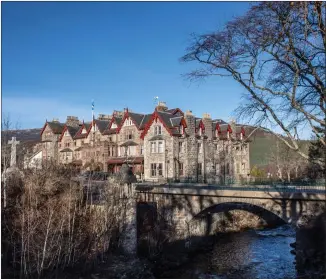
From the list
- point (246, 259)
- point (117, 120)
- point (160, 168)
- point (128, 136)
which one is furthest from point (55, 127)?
point (246, 259)

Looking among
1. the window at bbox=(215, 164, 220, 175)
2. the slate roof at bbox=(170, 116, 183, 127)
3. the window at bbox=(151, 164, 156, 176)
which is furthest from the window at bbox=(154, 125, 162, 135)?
the window at bbox=(215, 164, 220, 175)

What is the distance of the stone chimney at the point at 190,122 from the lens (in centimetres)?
4161

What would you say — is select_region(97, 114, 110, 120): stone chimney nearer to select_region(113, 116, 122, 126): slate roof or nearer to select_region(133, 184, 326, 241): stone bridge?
select_region(113, 116, 122, 126): slate roof

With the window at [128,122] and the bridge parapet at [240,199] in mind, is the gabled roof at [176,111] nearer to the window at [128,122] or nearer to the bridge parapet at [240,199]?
the window at [128,122]

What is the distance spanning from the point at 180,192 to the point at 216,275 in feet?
21.5

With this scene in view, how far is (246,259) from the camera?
2419 cm

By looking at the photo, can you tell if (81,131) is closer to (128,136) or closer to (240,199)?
(128,136)

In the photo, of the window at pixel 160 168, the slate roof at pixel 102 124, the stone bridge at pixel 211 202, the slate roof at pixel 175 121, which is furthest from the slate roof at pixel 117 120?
the stone bridge at pixel 211 202

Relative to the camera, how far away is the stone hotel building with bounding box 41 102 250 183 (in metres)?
40.4

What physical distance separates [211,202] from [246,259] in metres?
4.70

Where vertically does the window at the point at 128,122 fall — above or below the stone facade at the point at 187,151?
above

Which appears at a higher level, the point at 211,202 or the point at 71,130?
the point at 71,130

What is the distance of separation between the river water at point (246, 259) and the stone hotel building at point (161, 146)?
7.57 meters

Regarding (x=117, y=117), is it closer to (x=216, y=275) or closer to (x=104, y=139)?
(x=104, y=139)
